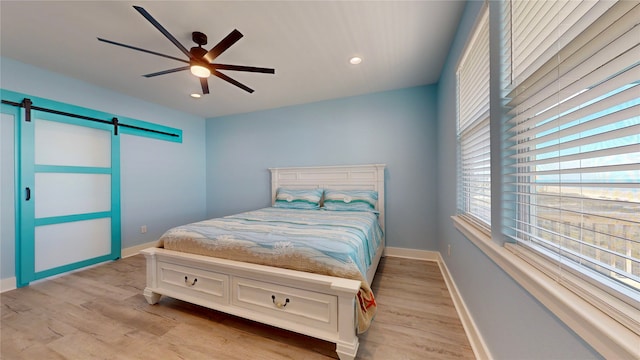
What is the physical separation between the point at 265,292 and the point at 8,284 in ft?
9.81

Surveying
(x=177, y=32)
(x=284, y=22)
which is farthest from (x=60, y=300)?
(x=284, y=22)

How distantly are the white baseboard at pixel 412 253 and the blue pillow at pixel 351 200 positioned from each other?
2.41ft

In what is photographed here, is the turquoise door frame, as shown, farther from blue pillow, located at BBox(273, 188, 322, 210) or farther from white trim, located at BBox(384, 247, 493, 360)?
white trim, located at BBox(384, 247, 493, 360)

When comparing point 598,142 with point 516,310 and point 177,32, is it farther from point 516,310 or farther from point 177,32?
point 177,32

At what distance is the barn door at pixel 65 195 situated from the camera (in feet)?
8.16

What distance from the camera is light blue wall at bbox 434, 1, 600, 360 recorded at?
75cm

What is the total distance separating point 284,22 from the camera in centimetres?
187

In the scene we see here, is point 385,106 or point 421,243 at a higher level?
point 385,106

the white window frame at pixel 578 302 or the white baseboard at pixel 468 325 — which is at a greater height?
the white window frame at pixel 578 302

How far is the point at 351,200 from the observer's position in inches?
122

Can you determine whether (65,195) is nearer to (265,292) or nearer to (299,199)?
(299,199)

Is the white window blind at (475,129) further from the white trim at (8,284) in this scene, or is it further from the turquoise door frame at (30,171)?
the white trim at (8,284)

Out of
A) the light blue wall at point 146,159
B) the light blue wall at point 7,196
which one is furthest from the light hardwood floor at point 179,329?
the light blue wall at point 146,159

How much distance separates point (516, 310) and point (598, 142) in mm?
766
